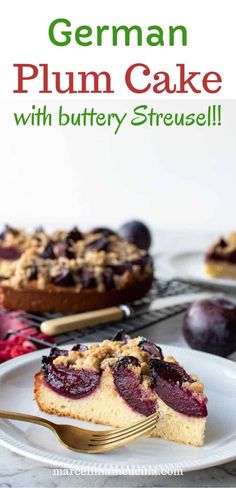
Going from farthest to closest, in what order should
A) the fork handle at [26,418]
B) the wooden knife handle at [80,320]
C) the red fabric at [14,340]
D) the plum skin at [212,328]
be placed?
the wooden knife handle at [80,320] → the plum skin at [212,328] → the red fabric at [14,340] → the fork handle at [26,418]

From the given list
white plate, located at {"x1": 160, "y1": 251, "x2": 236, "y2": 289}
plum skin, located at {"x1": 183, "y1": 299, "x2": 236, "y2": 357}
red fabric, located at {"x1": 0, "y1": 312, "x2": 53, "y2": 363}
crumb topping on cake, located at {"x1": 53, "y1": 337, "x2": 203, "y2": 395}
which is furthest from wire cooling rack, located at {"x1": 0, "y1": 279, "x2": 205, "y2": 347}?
crumb topping on cake, located at {"x1": 53, "y1": 337, "x2": 203, "y2": 395}

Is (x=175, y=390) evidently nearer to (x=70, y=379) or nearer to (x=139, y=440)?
(x=139, y=440)

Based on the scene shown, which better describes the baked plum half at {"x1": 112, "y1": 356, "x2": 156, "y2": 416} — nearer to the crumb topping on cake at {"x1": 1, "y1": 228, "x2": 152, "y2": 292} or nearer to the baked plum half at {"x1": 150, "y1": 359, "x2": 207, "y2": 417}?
the baked plum half at {"x1": 150, "y1": 359, "x2": 207, "y2": 417}

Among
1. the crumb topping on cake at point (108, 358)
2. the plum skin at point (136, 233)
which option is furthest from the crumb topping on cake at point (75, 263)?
the crumb topping on cake at point (108, 358)

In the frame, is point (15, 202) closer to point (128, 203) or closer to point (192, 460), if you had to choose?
point (128, 203)

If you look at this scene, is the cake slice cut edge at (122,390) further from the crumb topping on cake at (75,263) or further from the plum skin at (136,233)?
the plum skin at (136,233)

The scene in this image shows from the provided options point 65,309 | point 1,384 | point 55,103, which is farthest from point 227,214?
point 1,384
